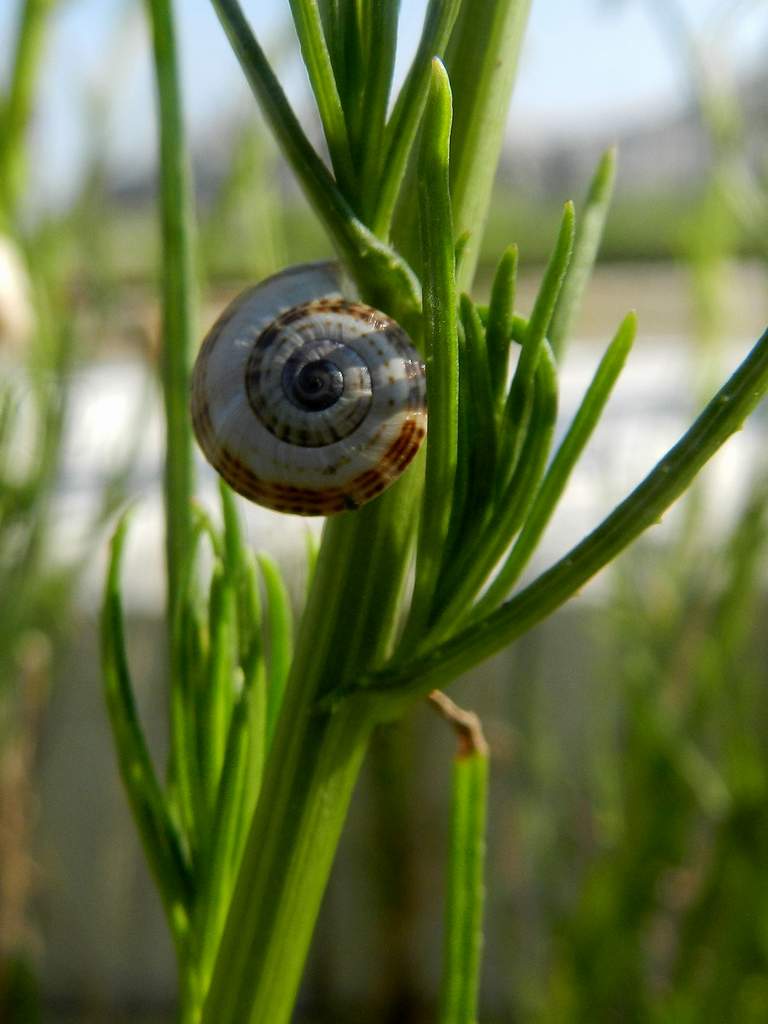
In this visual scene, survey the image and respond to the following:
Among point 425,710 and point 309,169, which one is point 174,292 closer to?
point 309,169

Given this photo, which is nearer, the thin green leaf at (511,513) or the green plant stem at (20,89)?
the thin green leaf at (511,513)

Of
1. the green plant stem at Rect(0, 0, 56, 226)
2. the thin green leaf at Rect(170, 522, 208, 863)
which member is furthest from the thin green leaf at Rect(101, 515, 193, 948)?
the green plant stem at Rect(0, 0, 56, 226)

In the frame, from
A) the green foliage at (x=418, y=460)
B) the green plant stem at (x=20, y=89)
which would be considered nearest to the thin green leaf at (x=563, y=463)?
the green foliage at (x=418, y=460)

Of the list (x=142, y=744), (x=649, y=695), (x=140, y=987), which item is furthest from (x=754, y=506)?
(x=140, y=987)

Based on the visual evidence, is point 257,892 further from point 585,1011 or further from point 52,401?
point 585,1011

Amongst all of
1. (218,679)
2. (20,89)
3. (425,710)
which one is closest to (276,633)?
(218,679)

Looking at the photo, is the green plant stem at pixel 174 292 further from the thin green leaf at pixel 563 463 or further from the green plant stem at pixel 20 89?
the green plant stem at pixel 20 89
